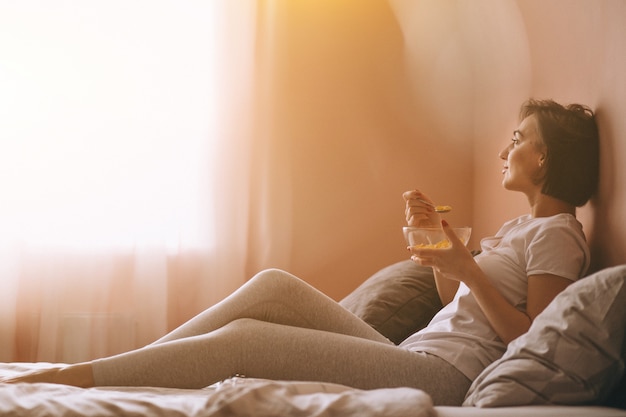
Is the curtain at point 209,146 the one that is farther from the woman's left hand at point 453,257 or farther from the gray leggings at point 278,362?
the gray leggings at point 278,362

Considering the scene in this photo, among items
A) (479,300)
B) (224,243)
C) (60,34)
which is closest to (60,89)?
(60,34)

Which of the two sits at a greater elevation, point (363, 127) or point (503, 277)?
point (363, 127)

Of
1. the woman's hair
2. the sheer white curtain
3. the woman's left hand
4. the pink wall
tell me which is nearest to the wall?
the woman's hair

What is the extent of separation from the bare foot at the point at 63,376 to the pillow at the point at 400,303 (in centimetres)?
91

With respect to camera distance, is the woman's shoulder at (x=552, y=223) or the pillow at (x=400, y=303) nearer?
the woman's shoulder at (x=552, y=223)

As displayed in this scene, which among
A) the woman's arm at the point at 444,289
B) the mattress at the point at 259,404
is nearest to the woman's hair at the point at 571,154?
the woman's arm at the point at 444,289

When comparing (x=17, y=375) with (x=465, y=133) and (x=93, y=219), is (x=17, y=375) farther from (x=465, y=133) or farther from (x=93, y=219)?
(x=465, y=133)

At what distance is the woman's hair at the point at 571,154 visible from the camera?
189cm

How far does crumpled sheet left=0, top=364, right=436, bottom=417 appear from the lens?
113 cm

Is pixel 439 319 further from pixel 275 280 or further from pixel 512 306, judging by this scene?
pixel 275 280

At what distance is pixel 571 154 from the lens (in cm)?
190

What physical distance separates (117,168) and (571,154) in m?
1.91

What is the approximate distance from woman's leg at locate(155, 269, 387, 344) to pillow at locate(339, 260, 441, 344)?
1.32 feet

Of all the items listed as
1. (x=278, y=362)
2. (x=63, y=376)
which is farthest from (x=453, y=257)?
(x=63, y=376)
